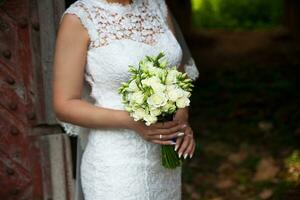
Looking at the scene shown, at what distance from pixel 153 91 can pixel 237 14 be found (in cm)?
1359

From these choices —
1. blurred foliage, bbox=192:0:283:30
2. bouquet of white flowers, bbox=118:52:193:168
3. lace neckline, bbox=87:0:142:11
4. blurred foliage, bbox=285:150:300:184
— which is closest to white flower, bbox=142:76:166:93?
bouquet of white flowers, bbox=118:52:193:168

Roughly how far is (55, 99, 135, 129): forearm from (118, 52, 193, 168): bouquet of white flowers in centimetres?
7

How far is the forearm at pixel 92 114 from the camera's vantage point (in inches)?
95.6

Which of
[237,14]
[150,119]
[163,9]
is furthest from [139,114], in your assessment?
[237,14]

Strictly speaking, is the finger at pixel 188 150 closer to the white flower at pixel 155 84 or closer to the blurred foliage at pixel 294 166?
the white flower at pixel 155 84

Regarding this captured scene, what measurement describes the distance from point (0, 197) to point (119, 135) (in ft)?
3.55

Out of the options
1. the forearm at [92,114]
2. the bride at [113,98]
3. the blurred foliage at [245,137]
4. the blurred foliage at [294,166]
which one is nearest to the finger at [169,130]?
the bride at [113,98]

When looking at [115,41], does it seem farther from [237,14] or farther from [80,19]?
[237,14]

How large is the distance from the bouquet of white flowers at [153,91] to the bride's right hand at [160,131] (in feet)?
0.10

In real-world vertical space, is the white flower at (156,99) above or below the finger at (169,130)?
above

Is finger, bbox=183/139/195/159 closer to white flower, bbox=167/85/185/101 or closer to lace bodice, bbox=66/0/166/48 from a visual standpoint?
white flower, bbox=167/85/185/101

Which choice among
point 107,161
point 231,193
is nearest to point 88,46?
point 107,161

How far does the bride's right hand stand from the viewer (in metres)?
2.39

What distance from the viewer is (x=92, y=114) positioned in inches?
96.0
